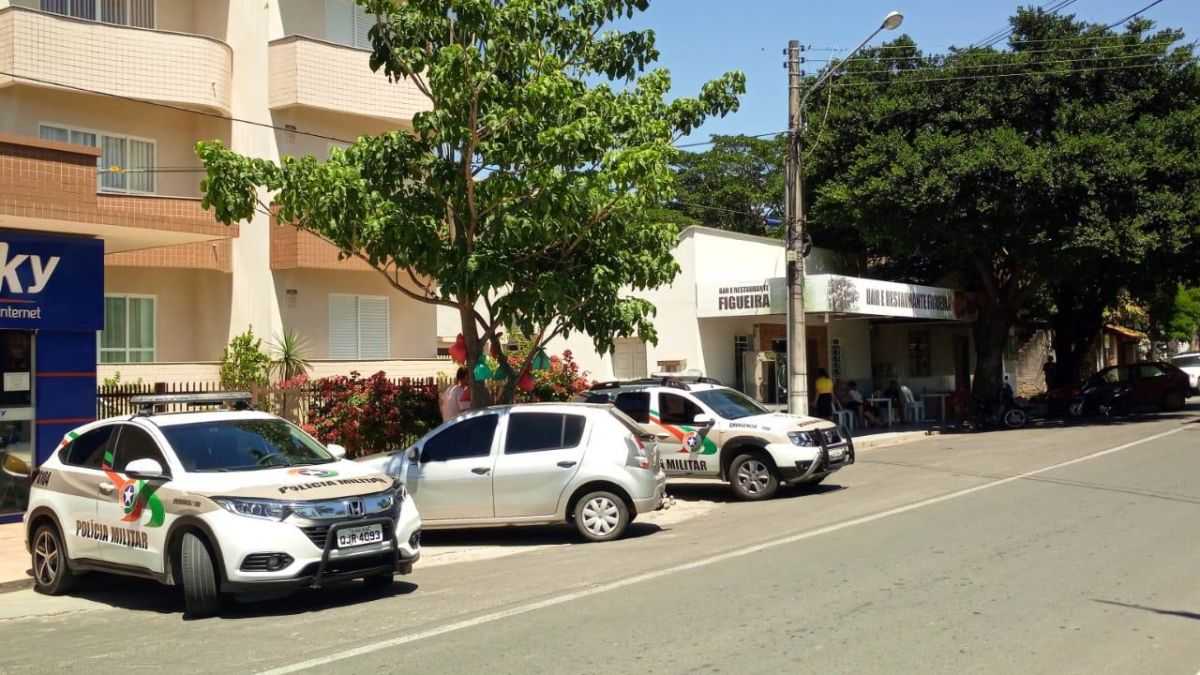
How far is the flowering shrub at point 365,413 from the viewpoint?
18.6m

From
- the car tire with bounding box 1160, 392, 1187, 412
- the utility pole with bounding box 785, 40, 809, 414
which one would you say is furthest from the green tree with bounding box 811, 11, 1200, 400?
the utility pole with bounding box 785, 40, 809, 414

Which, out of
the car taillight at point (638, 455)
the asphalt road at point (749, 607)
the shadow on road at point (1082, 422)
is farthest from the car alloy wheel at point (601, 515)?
the shadow on road at point (1082, 422)

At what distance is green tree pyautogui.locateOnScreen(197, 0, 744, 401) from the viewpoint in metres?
13.6

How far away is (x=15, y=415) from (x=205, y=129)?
31.5ft

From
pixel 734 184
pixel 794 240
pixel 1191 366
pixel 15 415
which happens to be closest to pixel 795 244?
pixel 794 240

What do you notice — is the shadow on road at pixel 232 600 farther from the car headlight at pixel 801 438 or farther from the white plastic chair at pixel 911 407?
the white plastic chair at pixel 911 407

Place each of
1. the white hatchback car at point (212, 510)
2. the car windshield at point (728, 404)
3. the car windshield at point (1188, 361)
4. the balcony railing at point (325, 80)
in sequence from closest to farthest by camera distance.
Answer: the white hatchback car at point (212, 510), the car windshield at point (728, 404), the balcony railing at point (325, 80), the car windshield at point (1188, 361)

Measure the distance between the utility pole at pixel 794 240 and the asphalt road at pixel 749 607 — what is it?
26.6 feet

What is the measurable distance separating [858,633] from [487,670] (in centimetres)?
250

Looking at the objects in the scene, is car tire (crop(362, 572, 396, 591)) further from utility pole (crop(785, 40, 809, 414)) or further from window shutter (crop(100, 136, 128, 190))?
window shutter (crop(100, 136, 128, 190))

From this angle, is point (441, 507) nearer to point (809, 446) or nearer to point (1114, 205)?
point (809, 446)

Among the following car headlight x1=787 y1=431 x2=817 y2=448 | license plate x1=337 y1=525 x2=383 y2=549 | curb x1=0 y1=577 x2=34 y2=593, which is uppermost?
car headlight x1=787 y1=431 x2=817 y2=448

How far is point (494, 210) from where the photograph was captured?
48.0 ft

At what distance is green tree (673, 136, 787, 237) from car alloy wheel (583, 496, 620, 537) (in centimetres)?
4590
